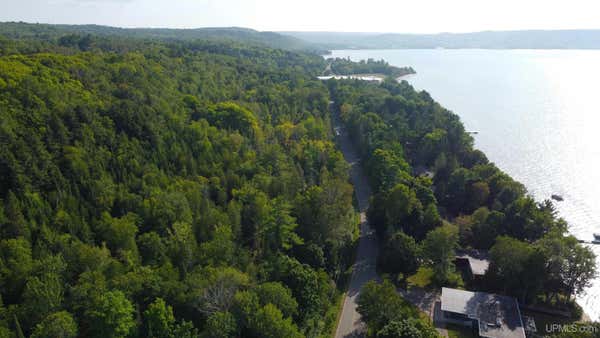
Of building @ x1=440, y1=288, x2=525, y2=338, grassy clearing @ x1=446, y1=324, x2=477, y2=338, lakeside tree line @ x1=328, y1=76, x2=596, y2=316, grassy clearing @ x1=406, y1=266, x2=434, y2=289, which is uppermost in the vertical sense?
lakeside tree line @ x1=328, y1=76, x2=596, y2=316

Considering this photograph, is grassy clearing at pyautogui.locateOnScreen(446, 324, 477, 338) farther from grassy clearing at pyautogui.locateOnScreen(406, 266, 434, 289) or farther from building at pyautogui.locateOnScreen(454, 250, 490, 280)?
building at pyautogui.locateOnScreen(454, 250, 490, 280)

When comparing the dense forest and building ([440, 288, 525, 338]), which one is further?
building ([440, 288, 525, 338])

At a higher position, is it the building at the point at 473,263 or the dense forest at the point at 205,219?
the dense forest at the point at 205,219

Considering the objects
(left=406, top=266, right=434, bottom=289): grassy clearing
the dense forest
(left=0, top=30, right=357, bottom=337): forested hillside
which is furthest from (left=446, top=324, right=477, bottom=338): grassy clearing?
(left=0, top=30, right=357, bottom=337): forested hillside

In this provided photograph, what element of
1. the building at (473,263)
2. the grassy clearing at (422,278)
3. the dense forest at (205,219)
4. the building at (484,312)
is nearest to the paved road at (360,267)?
the dense forest at (205,219)

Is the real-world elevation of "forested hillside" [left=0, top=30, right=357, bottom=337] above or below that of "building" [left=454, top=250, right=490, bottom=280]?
above

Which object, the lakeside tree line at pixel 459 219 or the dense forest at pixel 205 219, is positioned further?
the lakeside tree line at pixel 459 219

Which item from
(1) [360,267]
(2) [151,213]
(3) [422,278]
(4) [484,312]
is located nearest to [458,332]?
(4) [484,312]

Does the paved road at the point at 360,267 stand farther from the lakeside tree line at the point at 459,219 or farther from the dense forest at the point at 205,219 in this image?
the lakeside tree line at the point at 459,219
